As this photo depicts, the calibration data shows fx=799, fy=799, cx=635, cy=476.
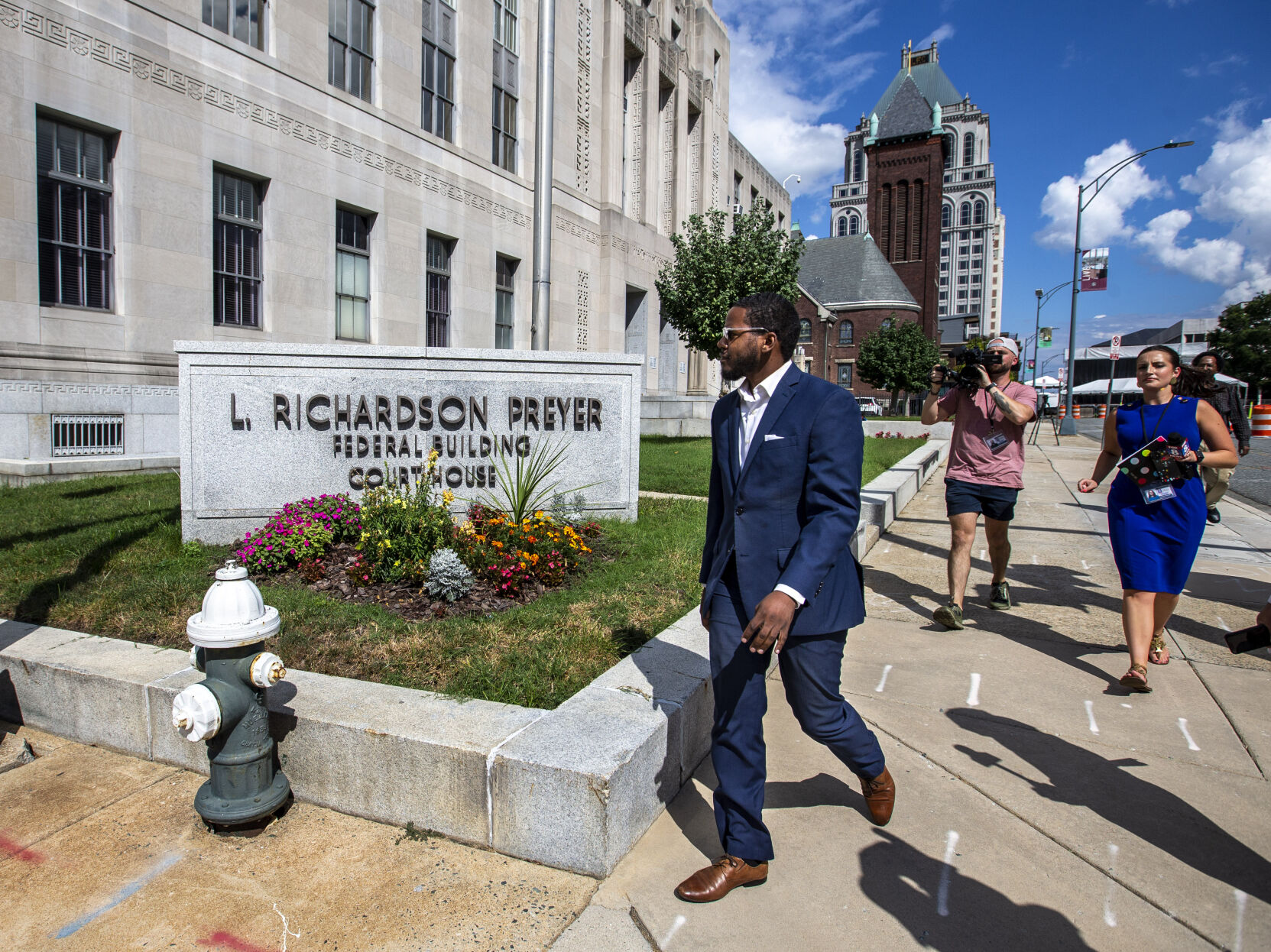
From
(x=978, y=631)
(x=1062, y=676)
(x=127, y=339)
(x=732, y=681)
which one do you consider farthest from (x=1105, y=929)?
(x=127, y=339)

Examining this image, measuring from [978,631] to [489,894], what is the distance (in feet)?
13.2

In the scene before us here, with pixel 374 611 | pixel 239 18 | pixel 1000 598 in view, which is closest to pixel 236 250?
pixel 239 18

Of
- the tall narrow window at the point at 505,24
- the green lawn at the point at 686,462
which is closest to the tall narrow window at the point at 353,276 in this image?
the green lawn at the point at 686,462

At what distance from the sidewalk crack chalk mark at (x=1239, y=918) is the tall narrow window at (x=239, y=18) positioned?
57.6 ft

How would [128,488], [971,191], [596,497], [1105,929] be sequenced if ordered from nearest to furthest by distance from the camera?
[1105,929], [596,497], [128,488], [971,191]

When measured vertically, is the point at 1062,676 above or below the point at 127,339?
below

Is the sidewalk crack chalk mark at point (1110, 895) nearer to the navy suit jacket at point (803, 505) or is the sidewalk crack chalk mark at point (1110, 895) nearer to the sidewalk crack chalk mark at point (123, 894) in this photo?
the navy suit jacket at point (803, 505)

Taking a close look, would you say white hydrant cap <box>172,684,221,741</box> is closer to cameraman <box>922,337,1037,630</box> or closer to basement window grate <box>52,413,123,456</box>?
cameraman <box>922,337,1037,630</box>

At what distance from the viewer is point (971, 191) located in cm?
17575

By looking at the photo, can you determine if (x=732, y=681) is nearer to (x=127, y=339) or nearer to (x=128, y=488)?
(x=128, y=488)

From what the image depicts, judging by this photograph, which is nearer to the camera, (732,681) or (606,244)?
(732,681)

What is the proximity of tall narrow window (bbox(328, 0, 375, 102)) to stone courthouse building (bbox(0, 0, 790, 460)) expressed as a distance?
6cm

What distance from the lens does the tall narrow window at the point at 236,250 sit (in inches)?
567

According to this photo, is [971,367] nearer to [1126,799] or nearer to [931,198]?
[1126,799]
